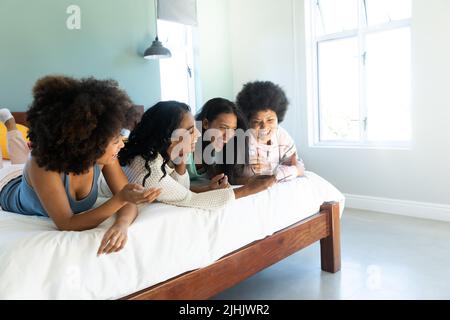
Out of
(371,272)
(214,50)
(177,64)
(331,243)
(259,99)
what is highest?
(214,50)

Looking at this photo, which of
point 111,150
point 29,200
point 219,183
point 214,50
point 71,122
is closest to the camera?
point 71,122

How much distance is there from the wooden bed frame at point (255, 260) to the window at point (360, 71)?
5.65 ft

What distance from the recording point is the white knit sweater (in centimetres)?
145

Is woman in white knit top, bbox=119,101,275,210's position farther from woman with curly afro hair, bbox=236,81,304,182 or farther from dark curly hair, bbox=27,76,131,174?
woman with curly afro hair, bbox=236,81,304,182

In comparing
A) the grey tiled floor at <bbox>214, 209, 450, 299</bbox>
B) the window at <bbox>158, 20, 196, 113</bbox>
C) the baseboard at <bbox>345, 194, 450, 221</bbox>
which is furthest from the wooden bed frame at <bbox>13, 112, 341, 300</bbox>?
the window at <bbox>158, 20, 196, 113</bbox>

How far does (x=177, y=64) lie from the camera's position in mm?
4164

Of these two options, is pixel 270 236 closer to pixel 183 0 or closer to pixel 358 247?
pixel 358 247

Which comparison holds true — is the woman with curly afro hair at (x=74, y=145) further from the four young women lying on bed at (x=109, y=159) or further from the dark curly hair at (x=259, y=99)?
the dark curly hair at (x=259, y=99)

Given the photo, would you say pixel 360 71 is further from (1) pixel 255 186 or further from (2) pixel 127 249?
(2) pixel 127 249

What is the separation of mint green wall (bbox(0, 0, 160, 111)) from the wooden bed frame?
7.19 ft

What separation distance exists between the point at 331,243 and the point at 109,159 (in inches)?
53.3

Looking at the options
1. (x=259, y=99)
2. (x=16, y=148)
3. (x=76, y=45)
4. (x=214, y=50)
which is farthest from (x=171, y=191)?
(x=214, y=50)

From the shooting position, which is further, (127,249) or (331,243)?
(331,243)
